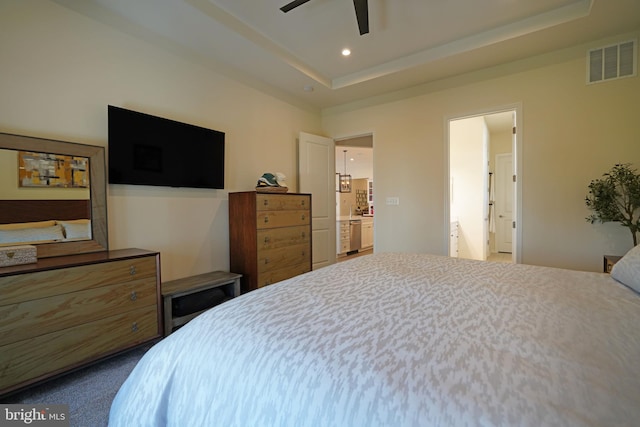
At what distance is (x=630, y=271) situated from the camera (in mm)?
1278

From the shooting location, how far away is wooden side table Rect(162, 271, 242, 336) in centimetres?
239

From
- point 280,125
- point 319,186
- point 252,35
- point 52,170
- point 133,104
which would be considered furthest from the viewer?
point 319,186

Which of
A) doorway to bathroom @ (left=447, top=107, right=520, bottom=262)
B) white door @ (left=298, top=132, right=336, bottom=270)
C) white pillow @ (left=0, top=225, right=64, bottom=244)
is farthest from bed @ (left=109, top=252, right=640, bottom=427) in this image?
doorway to bathroom @ (left=447, top=107, right=520, bottom=262)

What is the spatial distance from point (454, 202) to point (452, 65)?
8.84 feet

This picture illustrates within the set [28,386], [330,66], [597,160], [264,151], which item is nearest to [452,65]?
[330,66]

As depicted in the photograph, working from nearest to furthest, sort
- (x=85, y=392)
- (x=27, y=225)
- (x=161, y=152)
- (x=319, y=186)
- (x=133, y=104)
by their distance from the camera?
(x=85, y=392)
(x=27, y=225)
(x=133, y=104)
(x=161, y=152)
(x=319, y=186)

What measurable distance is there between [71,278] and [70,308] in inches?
7.6

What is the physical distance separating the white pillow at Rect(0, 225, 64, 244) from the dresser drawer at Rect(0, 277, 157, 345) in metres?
0.53

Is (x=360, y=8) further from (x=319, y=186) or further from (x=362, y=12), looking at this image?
(x=319, y=186)

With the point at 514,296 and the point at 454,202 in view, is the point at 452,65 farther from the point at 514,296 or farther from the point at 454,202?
the point at 514,296

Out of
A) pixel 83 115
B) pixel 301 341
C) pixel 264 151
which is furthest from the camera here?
pixel 264 151

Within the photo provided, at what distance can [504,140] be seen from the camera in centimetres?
646

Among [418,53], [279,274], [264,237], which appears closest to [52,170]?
[264,237]

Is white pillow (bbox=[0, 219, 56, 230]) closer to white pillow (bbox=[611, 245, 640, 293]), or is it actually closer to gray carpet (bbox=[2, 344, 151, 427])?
gray carpet (bbox=[2, 344, 151, 427])
